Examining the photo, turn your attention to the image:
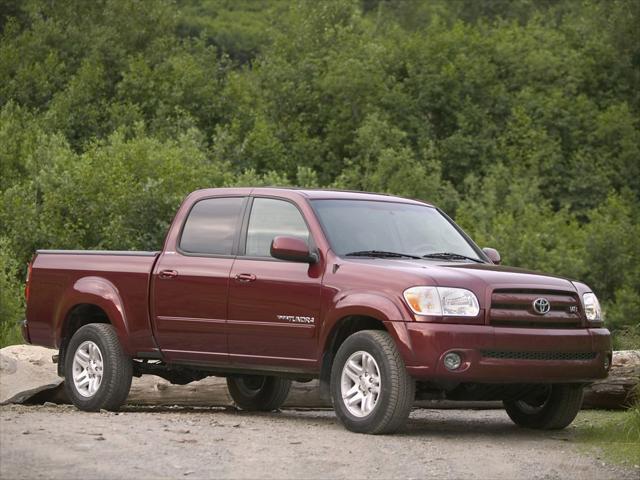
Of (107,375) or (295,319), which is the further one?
(107,375)

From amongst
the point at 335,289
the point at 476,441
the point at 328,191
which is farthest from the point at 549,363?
the point at 328,191

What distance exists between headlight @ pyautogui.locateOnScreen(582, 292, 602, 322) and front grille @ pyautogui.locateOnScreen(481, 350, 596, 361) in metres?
0.34

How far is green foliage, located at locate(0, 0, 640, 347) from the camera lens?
4125cm

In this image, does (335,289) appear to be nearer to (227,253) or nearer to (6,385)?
(227,253)

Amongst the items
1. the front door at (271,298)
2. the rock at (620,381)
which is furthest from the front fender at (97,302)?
the rock at (620,381)

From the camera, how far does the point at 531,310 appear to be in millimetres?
10336

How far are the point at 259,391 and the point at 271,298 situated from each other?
2298mm

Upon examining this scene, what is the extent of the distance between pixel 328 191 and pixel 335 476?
12.0 feet

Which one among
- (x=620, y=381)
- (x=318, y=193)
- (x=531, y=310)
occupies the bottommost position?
(x=620, y=381)

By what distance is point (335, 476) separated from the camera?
8406mm

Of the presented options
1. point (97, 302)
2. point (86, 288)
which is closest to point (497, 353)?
point (97, 302)

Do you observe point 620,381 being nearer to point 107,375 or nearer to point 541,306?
point 541,306

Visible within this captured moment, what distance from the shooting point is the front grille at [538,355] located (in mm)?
10086

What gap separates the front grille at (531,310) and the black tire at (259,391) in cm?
328
